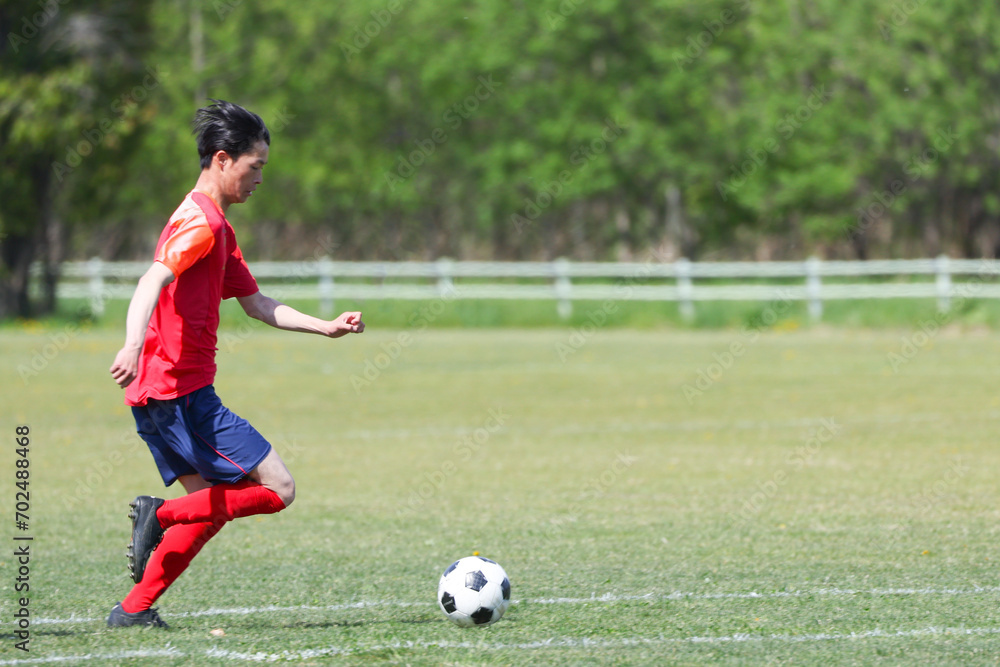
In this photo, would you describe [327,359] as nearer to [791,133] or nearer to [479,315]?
[479,315]

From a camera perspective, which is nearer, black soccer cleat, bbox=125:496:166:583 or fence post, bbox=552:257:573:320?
black soccer cleat, bbox=125:496:166:583

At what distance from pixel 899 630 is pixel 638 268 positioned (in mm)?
24841

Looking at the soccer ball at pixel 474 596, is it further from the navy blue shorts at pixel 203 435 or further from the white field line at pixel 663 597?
the navy blue shorts at pixel 203 435

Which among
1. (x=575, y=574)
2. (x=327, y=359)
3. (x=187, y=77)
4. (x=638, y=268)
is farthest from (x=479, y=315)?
(x=575, y=574)

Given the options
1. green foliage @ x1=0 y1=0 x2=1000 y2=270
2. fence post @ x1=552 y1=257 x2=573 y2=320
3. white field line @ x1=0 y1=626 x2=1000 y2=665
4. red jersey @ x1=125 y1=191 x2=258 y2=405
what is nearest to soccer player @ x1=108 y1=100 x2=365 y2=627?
red jersey @ x1=125 y1=191 x2=258 y2=405

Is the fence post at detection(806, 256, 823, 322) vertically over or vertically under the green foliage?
under

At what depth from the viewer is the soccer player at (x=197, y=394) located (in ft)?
15.4

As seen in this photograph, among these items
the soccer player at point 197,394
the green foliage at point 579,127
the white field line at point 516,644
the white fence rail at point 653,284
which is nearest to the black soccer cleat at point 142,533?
the soccer player at point 197,394

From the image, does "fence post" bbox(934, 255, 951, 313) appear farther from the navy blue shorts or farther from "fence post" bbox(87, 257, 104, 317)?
the navy blue shorts

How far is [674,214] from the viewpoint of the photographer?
146 ft

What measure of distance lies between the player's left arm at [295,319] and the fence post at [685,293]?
77.2 feet

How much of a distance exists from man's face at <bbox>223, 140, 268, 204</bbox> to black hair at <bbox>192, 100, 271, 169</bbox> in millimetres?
22

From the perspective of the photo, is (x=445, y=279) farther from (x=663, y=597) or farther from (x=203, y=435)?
(x=203, y=435)

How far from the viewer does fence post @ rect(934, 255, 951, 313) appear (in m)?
26.3
